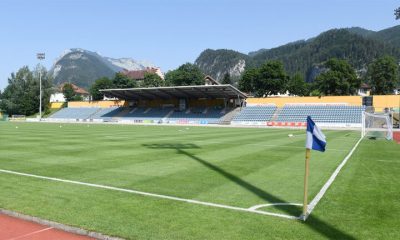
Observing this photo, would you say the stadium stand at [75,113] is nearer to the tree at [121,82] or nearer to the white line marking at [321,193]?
the tree at [121,82]

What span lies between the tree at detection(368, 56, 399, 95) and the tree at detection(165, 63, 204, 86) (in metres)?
56.7

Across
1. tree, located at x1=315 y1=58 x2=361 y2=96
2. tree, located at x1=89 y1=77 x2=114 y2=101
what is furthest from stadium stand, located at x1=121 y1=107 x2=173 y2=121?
tree, located at x1=315 y1=58 x2=361 y2=96

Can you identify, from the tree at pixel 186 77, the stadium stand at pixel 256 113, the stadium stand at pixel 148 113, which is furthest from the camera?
the tree at pixel 186 77

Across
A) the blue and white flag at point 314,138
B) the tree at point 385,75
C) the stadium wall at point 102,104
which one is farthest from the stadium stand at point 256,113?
the tree at point 385,75

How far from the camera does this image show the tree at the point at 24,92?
326 ft

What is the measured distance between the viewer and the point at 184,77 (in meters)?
118

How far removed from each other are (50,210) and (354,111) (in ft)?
195

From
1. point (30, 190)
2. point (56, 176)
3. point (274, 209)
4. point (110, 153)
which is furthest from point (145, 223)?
point (110, 153)

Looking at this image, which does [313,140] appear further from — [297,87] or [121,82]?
[297,87]

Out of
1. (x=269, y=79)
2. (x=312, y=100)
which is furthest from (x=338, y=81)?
(x=312, y=100)

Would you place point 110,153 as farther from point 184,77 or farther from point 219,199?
point 184,77

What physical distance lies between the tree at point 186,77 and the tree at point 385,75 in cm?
5670

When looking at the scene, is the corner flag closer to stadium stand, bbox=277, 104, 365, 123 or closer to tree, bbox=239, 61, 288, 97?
stadium stand, bbox=277, 104, 365, 123

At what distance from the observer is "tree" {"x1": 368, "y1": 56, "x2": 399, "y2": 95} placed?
115744 mm
